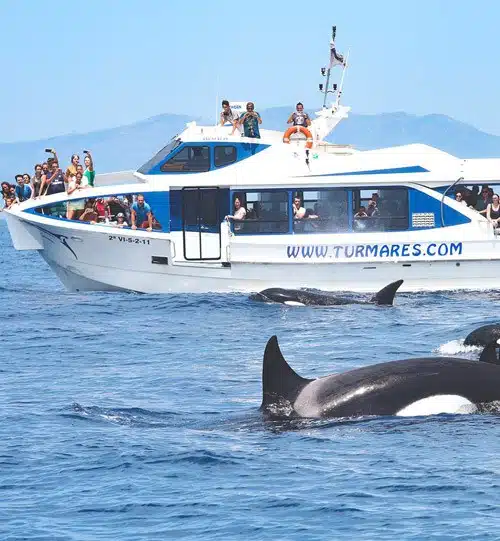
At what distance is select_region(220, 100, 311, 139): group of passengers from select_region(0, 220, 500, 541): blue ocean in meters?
11.6

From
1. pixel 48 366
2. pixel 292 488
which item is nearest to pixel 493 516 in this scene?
pixel 292 488

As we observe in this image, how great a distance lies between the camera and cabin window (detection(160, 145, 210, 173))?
30156mm

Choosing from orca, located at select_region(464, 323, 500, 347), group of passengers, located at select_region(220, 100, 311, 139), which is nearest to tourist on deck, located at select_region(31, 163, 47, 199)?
group of passengers, located at select_region(220, 100, 311, 139)

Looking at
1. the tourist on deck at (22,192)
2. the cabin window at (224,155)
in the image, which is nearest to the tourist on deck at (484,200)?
the cabin window at (224,155)

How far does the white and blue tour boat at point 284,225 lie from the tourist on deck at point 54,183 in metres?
0.90

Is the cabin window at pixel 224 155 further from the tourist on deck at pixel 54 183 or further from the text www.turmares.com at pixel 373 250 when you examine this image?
the tourist on deck at pixel 54 183

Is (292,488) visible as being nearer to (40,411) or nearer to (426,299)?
(40,411)

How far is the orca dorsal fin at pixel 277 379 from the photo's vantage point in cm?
1278

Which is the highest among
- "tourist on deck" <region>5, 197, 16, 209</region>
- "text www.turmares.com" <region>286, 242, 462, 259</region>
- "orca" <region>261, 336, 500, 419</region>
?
"tourist on deck" <region>5, 197, 16, 209</region>

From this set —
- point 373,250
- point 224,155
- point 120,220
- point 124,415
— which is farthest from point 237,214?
point 124,415

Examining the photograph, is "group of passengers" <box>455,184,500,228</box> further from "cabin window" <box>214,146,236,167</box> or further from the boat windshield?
the boat windshield

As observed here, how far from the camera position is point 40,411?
49.6 ft

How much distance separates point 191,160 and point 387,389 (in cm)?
1800

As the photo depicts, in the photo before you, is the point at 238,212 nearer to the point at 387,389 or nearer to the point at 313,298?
the point at 313,298
